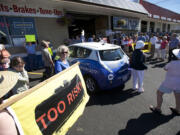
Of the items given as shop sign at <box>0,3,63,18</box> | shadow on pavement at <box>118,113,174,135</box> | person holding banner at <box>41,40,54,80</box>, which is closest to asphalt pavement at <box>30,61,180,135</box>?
shadow on pavement at <box>118,113,174,135</box>

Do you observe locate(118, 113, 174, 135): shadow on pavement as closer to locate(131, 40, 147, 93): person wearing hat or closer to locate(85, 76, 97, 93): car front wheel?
locate(131, 40, 147, 93): person wearing hat

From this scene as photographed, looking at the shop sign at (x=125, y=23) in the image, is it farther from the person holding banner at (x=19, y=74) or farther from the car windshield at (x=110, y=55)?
the person holding banner at (x=19, y=74)

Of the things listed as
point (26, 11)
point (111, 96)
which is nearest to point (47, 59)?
point (111, 96)

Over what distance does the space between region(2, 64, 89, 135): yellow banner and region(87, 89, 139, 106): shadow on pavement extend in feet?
4.09

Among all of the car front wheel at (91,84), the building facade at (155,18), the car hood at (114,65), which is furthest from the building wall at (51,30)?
the building facade at (155,18)

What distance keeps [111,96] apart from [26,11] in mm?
6996

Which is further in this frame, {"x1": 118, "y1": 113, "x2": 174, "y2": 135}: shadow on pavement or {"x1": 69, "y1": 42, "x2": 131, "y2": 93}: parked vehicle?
{"x1": 69, "y1": 42, "x2": 131, "y2": 93}: parked vehicle

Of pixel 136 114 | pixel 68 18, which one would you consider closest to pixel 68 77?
pixel 136 114

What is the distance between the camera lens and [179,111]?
8.90 ft

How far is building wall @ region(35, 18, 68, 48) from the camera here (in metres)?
7.75

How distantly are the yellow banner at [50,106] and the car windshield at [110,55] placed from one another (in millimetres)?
1527

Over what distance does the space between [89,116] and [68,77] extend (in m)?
1.34

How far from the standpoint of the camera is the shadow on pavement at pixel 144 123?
2316mm

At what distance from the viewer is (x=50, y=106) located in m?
1.54
